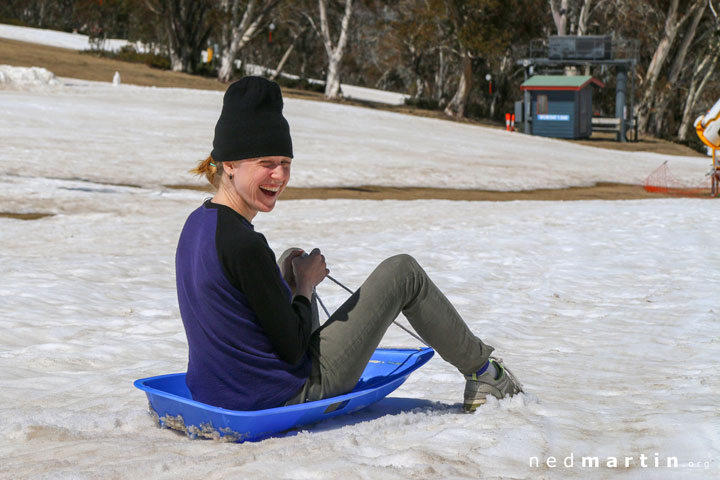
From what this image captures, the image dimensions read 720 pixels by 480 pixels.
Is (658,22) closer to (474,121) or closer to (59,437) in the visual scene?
(474,121)

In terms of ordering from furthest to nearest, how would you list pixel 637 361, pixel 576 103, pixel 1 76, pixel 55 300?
pixel 576 103 < pixel 1 76 < pixel 55 300 < pixel 637 361

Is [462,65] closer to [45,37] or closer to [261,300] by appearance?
[45,37]

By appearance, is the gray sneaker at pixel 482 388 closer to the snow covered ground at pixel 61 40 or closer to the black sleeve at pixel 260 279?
the black sleeve at pixel 260 279

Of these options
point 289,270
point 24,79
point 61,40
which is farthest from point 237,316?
point 61,40

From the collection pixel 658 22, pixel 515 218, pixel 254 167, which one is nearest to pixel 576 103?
pixel 658 22

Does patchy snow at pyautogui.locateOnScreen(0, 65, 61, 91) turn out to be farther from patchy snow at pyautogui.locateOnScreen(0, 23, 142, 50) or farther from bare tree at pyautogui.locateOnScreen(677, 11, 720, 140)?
bare tree at pyautogui.locateOnScreen(677, 11, 720, 140)

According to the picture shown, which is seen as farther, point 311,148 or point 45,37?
point 45,37

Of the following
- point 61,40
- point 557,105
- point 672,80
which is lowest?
point 557,105

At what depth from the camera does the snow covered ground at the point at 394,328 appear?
346 centimetres

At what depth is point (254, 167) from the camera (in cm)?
361

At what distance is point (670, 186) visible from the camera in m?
24.9

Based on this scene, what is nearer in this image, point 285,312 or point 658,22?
point 285,312

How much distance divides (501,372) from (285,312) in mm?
1282

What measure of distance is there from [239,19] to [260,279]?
156ft
